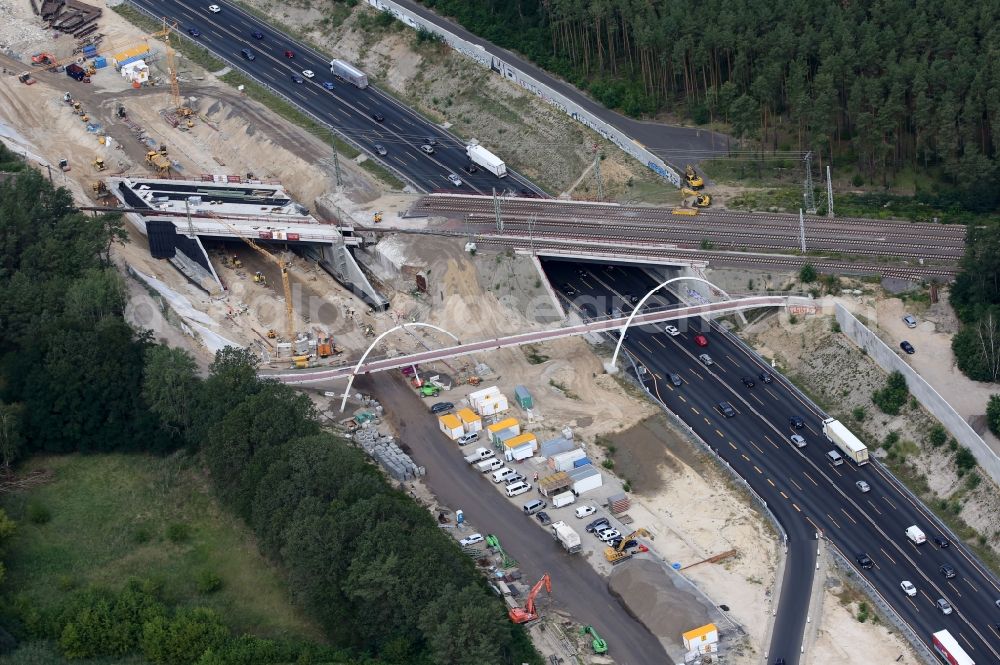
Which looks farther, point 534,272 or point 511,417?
point 534,272

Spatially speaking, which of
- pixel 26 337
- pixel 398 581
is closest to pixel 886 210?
pixel 398 581

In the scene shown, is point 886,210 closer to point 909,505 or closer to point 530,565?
point 909,505

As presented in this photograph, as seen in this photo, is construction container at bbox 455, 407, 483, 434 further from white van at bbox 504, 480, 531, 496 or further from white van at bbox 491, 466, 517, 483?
white van at bbox 504, 480, 531, 496

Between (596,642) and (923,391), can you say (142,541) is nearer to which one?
(596,642)

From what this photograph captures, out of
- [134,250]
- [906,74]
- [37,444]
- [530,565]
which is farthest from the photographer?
[134,250]

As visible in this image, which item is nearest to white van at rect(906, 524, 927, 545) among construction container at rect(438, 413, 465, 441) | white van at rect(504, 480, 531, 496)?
white van at rect(504, 480, 531, 496)

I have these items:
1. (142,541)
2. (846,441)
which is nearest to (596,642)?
(846,441)
